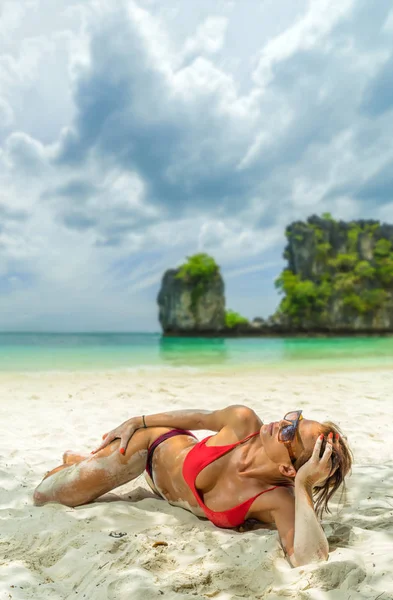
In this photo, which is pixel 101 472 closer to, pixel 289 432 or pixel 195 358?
pixel 289 432

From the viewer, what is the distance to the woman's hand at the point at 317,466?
2.42m

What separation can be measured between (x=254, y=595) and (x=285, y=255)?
74.4 metres

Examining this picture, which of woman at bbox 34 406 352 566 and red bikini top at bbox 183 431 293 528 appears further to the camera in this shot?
red bikini top at bbox 183 431 293 528

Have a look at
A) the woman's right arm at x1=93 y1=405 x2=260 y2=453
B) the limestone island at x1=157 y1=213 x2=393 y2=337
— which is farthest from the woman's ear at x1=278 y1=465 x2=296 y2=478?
the limestone island at x1=157 y1=213 x2=393 y2=337

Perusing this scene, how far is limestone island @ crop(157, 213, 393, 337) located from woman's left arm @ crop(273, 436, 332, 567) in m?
65.4

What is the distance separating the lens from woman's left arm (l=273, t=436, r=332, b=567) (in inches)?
93.2

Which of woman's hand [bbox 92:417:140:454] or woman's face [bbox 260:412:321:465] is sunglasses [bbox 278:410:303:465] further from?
woman's hand [bbox 92:417:140:454]

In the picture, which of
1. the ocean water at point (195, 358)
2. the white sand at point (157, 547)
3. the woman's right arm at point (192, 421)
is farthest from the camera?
the ocean water at point (195, 358)

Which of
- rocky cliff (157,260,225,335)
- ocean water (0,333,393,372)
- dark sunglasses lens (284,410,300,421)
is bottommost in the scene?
ocean water (0,333,393,372)

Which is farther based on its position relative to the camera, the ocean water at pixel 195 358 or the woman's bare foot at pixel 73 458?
the ocean water at pixel 195 358

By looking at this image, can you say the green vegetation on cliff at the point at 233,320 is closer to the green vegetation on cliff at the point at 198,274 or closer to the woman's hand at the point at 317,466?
the green vegetation on cliff at the point at 198,274

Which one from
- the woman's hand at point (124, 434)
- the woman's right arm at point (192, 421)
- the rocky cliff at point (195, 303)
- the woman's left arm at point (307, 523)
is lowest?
the woman's left arm at point (307, 523)

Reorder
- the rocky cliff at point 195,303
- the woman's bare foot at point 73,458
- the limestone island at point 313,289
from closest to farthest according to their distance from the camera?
1. the woman's bare foot at point 73,458
2. the limestone island at point 313,289
3. the rocky cliff at point 195,303

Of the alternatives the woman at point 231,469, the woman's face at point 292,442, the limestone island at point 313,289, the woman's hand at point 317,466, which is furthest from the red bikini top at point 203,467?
the limestone island at point 313,289
